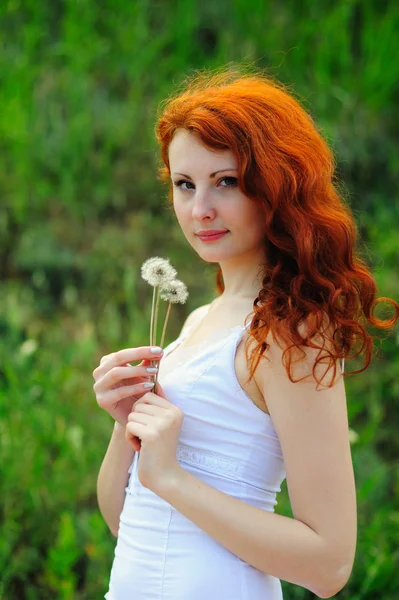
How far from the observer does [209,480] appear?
1.36m

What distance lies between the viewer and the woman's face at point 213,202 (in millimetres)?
1389

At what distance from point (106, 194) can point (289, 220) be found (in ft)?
9.86

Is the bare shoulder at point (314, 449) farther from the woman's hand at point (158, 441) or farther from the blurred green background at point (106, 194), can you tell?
the blurred green background at point (106, 194)

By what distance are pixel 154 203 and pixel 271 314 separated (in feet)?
10.3

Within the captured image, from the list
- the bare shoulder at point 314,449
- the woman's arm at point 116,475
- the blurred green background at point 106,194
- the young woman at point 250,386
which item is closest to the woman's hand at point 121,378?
the young woman at point 250,386

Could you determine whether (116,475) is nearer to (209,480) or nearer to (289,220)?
(209,480)

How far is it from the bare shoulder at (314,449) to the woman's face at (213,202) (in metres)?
0.25

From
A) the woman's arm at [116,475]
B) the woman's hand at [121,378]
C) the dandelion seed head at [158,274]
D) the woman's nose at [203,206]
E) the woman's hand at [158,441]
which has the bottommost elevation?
the woman's arm at [116,475]

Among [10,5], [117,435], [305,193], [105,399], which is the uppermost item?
[10,5]

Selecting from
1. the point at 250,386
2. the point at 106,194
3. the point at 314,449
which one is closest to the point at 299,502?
the point at 314,449

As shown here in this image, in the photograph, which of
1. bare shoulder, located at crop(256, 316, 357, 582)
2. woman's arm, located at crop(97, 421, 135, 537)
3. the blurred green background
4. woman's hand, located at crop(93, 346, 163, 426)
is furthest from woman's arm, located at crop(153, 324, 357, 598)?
the blurred green background

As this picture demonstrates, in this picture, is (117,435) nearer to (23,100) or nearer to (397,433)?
(397,433)

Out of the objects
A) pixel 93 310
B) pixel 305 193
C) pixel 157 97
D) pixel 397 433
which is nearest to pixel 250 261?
pixel 305 193

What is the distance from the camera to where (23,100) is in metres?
4.38
